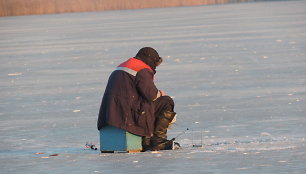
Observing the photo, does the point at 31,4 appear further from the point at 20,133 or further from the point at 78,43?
the point at 20,133

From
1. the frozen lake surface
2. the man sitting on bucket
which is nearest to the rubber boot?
the man sitting on bucket

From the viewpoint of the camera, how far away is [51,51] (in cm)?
2425

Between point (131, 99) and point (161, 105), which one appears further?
point (161, 105)

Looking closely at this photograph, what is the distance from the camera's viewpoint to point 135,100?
7.70 m

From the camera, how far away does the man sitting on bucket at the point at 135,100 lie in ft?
25.1

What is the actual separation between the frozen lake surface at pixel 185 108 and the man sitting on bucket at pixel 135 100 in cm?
24

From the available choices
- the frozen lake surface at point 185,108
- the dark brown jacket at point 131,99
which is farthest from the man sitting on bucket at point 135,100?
the frozen lake surface at point 185,108

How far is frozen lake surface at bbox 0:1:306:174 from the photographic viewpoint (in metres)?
7.06

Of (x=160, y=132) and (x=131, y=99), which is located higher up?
(x=131, y=99)

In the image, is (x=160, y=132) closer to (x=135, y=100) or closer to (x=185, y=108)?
(x=135, y=100)

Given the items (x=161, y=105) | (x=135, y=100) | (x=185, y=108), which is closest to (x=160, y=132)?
(x=161, y=105)

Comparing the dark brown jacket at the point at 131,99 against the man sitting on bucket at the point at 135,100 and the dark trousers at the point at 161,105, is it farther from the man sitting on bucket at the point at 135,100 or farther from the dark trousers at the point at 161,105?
the dark trousers at the point at 161,105

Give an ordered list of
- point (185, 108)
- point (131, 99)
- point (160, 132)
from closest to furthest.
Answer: point (131, 99) → point (160, 132) → point (185, 108)

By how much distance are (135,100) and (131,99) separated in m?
0.04
